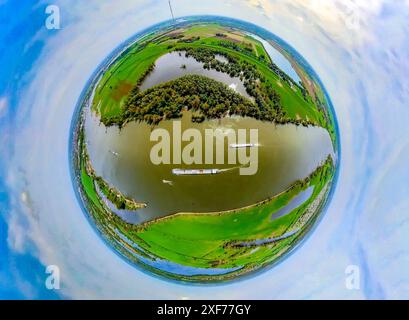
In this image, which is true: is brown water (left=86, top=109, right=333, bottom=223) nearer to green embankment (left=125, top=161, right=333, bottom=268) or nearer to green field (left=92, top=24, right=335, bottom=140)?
green embankment (left=125, top=161, right=333, bottom=268)

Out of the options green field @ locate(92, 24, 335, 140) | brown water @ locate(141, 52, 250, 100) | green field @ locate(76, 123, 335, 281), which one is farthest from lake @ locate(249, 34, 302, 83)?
green field @ locate(76, 123, 335, 281)


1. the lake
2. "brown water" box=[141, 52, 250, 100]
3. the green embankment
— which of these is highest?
the lake

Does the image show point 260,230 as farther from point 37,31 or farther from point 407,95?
point 37,31

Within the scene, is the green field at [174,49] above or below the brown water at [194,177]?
above

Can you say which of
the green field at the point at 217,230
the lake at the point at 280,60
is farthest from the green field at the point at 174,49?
the green field at the point at 217,230

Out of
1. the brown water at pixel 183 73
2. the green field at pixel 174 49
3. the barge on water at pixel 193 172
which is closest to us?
the barge on water at pixel 193 172

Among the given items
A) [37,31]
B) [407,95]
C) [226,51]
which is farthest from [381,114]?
[37,31]

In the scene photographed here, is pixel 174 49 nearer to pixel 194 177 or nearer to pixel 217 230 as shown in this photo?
pixel 194 177

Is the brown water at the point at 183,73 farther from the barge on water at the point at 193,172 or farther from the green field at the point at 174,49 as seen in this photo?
the barge on water at the point at 193,172

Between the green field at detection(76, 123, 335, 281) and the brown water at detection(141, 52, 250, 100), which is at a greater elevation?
the brown water at detection(141, 52, 250, 100)
